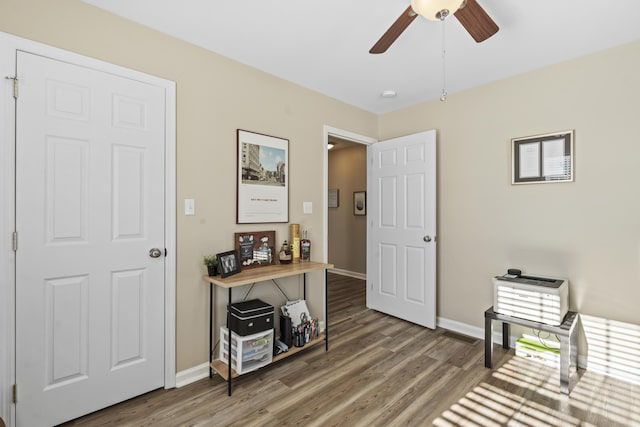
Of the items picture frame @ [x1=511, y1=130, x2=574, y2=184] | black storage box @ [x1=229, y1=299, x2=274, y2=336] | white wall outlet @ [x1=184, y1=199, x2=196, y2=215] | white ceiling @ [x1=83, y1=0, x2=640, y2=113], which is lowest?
black storage box @ [x1=229, y1=299, x2=274, y2=336]

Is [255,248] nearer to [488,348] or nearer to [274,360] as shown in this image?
[274,360]

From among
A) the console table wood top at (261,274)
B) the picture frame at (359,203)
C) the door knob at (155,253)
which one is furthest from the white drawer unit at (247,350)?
the picture frame at (359,203)

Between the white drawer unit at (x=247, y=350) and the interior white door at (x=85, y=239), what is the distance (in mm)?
428

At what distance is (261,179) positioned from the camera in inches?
105

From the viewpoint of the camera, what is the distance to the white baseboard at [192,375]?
2.19m

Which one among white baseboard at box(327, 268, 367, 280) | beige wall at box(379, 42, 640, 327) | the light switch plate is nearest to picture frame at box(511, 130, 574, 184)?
beige wall at box(379, 42, 640, 327)

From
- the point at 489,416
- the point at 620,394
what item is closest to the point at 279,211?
the point at 489,416

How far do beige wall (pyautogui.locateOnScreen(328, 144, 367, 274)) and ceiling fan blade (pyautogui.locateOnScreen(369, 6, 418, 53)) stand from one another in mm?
3684

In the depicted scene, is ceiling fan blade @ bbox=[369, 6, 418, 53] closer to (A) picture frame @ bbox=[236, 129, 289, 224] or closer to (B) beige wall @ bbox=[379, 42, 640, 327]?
(A) picture frame @ bbox=[236, 129, 289, 224]

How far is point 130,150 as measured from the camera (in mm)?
2004

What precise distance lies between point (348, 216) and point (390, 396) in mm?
3973

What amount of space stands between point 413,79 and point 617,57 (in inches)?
58.7

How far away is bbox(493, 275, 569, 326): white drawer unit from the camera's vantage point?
2.24 meters

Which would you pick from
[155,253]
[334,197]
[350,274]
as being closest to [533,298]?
[155,253]
